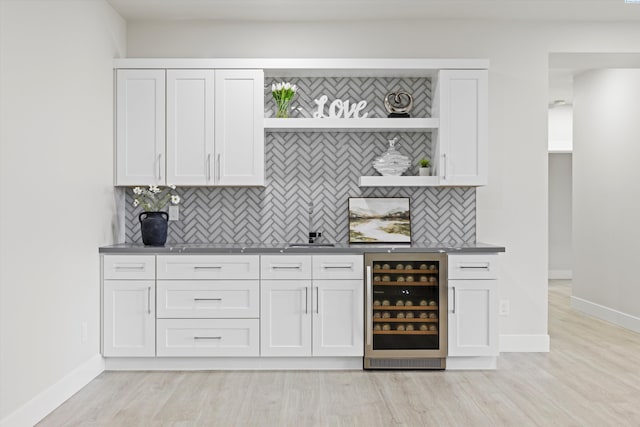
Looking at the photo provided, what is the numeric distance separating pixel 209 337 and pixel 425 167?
2100mm

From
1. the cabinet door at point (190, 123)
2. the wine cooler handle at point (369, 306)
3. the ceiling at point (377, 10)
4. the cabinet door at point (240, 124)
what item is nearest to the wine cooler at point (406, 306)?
the wine cooler handle at point (369, 306)

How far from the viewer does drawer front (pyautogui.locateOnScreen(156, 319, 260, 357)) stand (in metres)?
3.98

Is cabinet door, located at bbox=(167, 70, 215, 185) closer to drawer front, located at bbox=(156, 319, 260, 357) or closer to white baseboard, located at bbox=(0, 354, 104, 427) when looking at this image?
drawer front, located at bbox=(156, 319, 260, 357)

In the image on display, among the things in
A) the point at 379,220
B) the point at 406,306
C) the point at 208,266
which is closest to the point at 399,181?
the point at 379,220

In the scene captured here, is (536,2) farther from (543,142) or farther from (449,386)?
(449,386)

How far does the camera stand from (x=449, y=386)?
144 inches

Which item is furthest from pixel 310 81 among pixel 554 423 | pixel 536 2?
pixel 554 423

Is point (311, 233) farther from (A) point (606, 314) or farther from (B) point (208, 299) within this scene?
(A) point (606, 314)

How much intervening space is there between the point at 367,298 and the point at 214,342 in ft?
3.73

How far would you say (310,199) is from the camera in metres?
4.60

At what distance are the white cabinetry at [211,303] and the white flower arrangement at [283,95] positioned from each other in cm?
118

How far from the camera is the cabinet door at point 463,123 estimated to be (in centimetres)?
423

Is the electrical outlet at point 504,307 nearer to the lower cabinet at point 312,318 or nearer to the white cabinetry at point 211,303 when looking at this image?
the lower cabinet at point 312,318

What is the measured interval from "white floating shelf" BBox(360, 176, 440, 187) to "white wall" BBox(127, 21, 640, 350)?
563 millimetres
